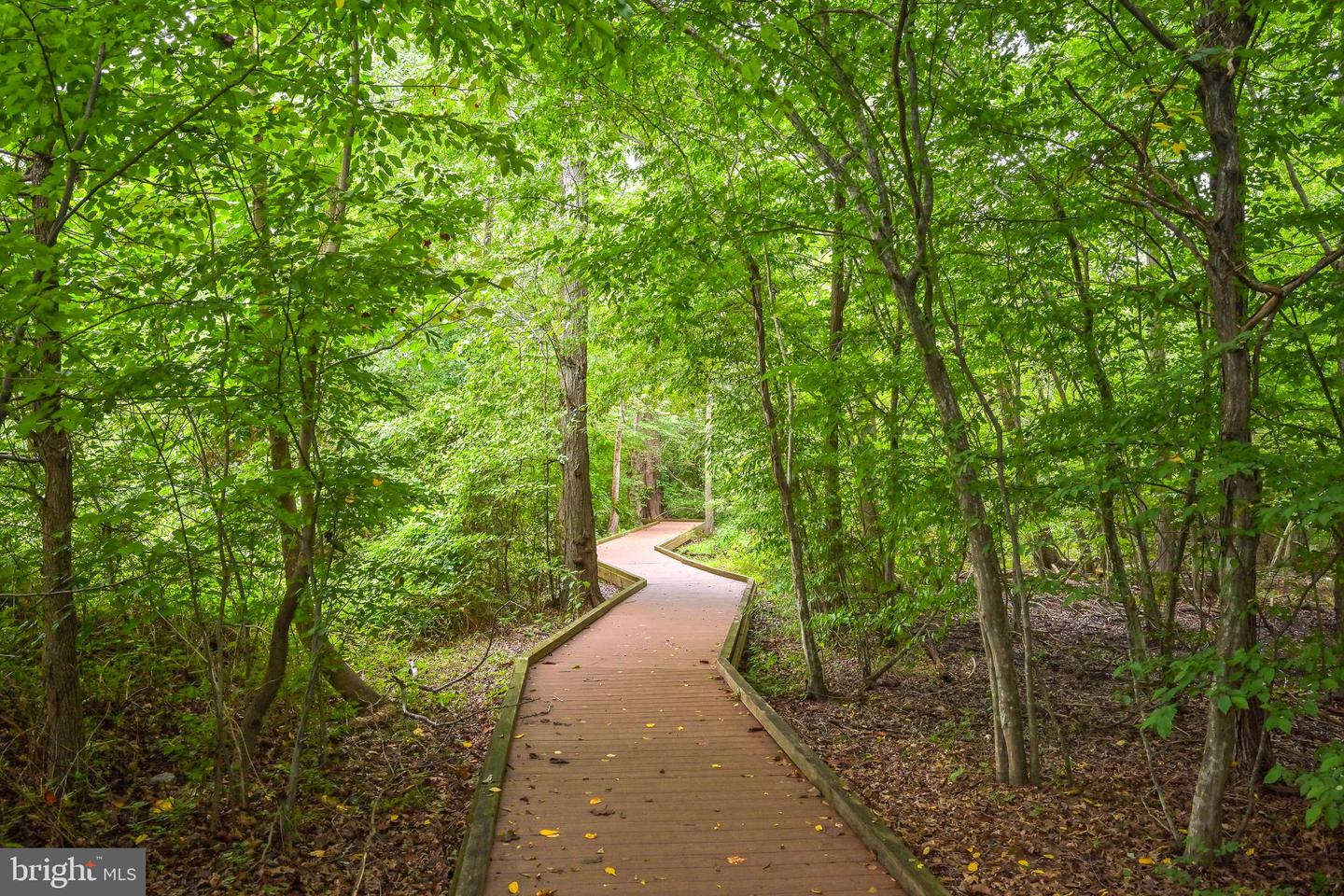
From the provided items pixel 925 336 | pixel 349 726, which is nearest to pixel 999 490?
pixel 925 336

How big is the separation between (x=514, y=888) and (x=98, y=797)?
2837 mm

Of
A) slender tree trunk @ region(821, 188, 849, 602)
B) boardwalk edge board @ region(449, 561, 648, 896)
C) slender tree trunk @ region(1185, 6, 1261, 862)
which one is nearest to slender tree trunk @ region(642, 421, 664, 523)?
slender tree trunk @ region(821, 188, 849, 602)

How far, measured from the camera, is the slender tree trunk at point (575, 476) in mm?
12484

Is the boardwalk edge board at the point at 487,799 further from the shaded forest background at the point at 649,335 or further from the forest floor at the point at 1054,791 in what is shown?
the forest floor at the point at 1054,791

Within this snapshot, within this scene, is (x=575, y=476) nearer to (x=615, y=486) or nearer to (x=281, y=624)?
(x=281, y=624)

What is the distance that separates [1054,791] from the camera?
17.1ft

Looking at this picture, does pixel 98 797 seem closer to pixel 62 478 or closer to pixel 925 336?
pixel 62 478

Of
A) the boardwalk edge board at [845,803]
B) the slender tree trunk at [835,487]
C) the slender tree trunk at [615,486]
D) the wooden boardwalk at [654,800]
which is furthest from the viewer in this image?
the slender tree trunk at [615,486]

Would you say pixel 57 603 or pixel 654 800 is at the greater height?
pixel 57 603

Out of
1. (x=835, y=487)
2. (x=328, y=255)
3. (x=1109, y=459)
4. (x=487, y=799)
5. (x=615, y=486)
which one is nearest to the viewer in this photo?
(x=328, y=255)

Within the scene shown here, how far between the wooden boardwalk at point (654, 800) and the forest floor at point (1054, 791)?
660 millimetres

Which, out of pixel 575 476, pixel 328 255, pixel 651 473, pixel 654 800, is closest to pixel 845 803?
pixel 654 800

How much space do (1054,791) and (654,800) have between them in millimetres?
2881

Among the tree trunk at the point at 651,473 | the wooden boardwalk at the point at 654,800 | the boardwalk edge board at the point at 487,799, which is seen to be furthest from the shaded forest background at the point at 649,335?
the tree trunk at the point at 651,473
